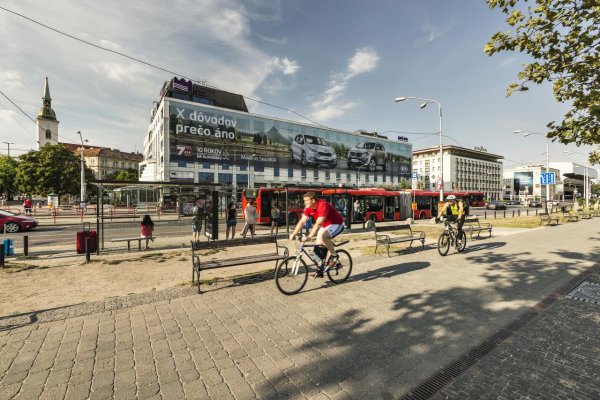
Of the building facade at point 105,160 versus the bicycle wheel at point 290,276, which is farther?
the building facade at point 105,160

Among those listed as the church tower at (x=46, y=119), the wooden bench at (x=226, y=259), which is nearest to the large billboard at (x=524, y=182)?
the wooden bench at (x=226, y=259)

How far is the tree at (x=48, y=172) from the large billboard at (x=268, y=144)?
54.7ft

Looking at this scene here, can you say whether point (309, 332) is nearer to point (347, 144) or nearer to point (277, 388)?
point (277, 388)

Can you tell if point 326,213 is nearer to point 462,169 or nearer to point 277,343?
point 277,343

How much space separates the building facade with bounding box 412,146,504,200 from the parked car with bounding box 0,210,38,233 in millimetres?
96312

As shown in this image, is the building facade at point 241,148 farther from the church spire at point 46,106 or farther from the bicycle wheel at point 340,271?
the church spire at point 46,106

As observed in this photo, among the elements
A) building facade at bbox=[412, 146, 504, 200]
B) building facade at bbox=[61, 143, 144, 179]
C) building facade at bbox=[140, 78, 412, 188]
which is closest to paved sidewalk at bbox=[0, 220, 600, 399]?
building facade at bbox=[140, 78, 412, 188]

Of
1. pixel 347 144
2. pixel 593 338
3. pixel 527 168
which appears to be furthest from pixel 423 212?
pixel 527 168

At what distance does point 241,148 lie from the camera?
54344 millimetres

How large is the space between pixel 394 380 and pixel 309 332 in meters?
1.35

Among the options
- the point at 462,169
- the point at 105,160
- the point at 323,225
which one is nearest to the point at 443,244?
the point at 323,225

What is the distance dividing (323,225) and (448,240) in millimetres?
5696

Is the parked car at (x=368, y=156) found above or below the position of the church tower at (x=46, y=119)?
below

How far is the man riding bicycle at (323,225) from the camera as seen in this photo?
19.0 ft
